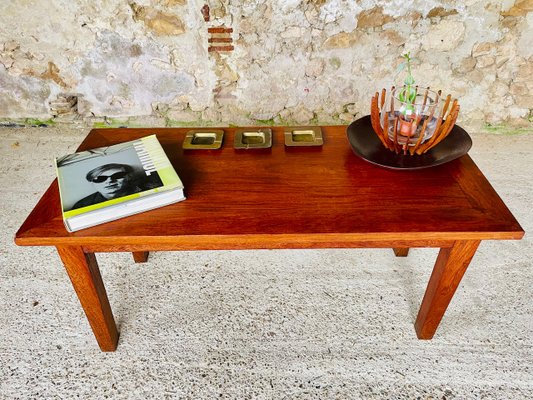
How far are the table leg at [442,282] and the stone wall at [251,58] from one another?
1.43 m

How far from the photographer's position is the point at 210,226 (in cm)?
97

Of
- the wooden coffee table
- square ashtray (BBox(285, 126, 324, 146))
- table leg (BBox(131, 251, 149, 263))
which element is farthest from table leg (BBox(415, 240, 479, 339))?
table leg (BBox(131, 251, 149, 263))

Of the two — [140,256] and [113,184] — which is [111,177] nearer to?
[113,184]

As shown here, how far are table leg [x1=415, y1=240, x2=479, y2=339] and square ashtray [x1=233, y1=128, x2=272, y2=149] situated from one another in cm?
64

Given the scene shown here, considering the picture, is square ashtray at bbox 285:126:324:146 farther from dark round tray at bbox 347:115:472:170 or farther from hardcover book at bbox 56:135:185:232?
hardcover book at bbox 56:135:185:232

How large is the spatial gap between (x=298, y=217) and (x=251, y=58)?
145 cm

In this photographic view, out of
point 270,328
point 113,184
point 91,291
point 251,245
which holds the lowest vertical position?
point 270,328

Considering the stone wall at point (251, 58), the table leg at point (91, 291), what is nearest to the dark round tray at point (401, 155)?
the table leg at point (91, 291)

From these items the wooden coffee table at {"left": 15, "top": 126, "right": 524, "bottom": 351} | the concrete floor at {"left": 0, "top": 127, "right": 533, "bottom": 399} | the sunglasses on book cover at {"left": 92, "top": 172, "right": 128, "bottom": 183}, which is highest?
the sunglasses on book cover at {"left": 92, "top": 172, "right": 128, "bottom": 183}

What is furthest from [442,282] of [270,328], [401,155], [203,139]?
[203,139]

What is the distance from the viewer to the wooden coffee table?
95 centimetres

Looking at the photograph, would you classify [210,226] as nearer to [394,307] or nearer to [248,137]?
[248,137]

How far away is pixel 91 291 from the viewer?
1.09 metres

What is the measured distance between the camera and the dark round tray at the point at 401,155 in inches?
46.1
